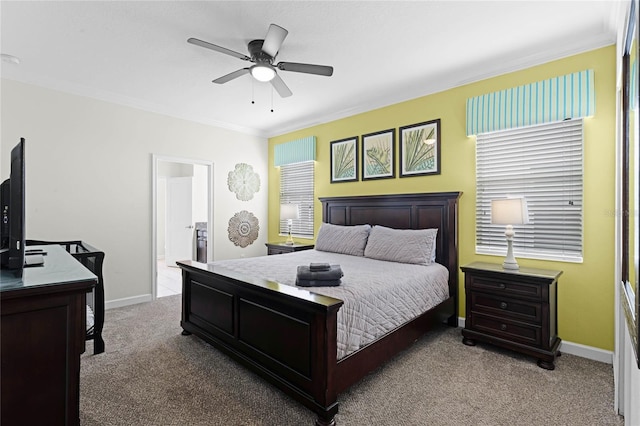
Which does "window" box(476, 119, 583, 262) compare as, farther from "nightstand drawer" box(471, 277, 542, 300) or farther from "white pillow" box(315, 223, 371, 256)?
"white pillow" box(315, 223, 371, 256)

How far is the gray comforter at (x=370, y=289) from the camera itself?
212 centimetres

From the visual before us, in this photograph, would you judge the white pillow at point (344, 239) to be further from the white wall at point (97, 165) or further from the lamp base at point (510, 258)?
the white wall at point (97, 165)

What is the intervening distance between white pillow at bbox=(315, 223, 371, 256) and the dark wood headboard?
0.86 ft

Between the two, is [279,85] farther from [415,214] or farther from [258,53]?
[415,214]

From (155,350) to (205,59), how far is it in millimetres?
2817

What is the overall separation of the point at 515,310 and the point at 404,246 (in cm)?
113

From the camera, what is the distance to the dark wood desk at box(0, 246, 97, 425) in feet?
3.96

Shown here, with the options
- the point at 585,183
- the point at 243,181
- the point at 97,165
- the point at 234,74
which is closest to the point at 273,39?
the point at 234,74

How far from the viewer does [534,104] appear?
117 inches

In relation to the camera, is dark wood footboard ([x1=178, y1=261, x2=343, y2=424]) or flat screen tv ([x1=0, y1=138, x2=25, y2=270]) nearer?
flat screen tv ([x1=0, y1=138, x2=25, y2=270])

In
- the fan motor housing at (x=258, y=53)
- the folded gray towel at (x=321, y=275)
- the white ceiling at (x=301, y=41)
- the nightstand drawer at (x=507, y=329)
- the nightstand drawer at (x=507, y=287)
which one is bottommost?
the nightstand drawer at (x=507, y=329)

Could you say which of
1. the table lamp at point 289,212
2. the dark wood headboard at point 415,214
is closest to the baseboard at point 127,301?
the table lamp at point 289,212

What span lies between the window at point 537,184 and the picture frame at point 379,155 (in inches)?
42.8

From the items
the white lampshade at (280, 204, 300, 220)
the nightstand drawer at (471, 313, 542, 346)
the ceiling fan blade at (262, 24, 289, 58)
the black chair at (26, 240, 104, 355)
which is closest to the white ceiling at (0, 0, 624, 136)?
the ceiling fan blade at (262, 24, 289, 58)
